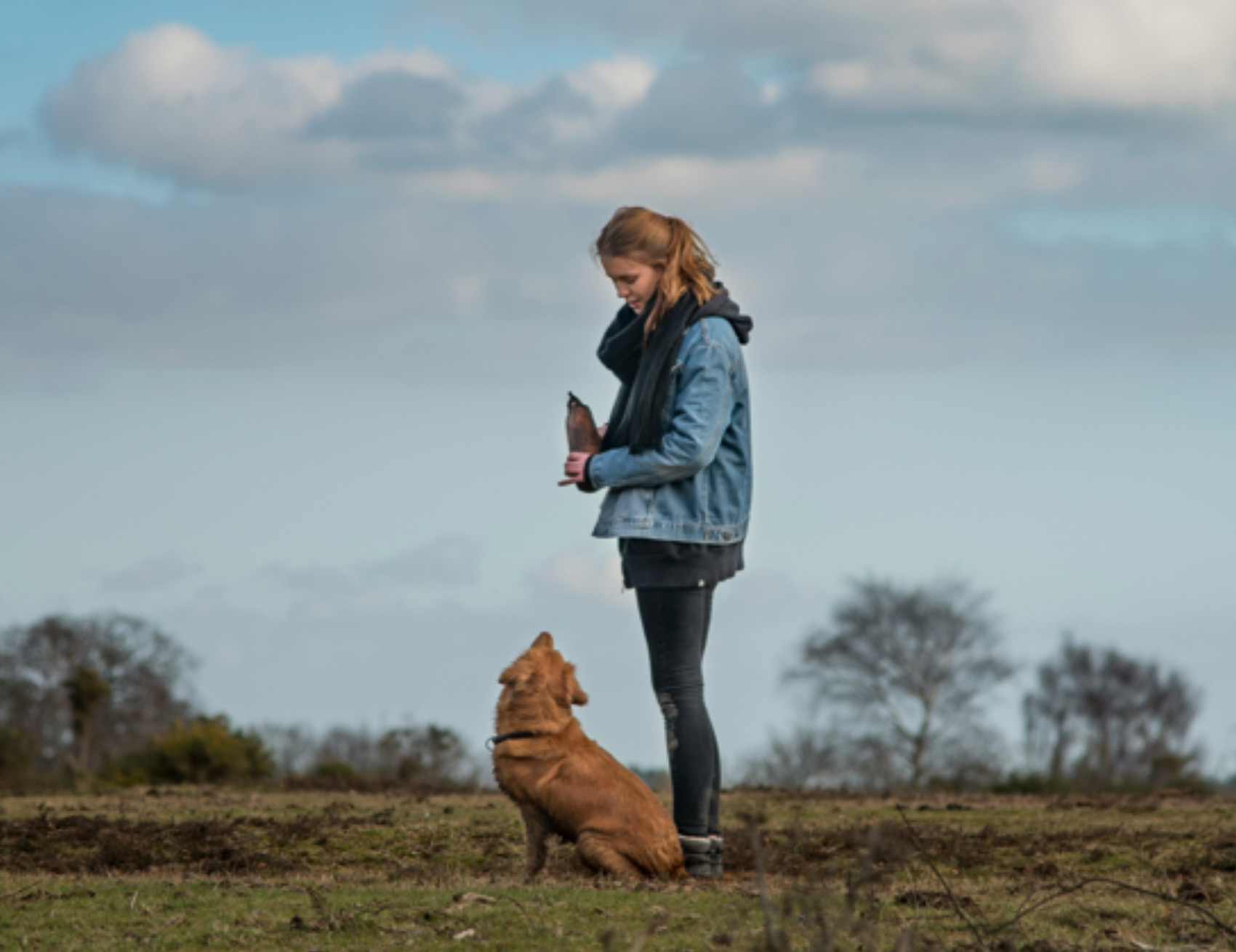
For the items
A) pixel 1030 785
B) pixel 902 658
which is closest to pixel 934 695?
pixel 902 658

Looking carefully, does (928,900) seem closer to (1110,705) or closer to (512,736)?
(512,736)

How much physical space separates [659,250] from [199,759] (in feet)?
49.4

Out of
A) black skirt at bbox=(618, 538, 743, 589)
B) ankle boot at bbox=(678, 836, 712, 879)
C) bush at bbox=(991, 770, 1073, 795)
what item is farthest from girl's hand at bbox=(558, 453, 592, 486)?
bush at bbox=(991, 770, 1073, 795)

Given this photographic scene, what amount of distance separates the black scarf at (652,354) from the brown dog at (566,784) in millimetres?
1032

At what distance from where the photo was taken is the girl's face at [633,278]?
19.9 ft

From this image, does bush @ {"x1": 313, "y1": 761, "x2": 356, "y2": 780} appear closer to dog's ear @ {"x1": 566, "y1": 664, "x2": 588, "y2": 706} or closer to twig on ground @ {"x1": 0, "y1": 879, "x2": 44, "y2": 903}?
twig on ground @ {"x1": 0, "y1": 879, "x2": 44, "y2": 903}

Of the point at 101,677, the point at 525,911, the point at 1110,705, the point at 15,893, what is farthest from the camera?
the point at 1110,705

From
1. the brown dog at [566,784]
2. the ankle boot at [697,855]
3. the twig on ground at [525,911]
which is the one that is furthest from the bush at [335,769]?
the twig on ground at [525,911]

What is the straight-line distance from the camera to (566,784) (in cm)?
591

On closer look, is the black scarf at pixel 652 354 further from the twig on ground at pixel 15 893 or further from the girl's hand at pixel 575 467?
the twig on ground at pixel 15 893

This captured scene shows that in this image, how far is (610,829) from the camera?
5.85m

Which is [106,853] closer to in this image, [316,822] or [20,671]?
[316,822]

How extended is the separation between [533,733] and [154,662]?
4038 centimetres

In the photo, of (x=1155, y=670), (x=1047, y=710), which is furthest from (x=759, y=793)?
(x=1155, y=670)
